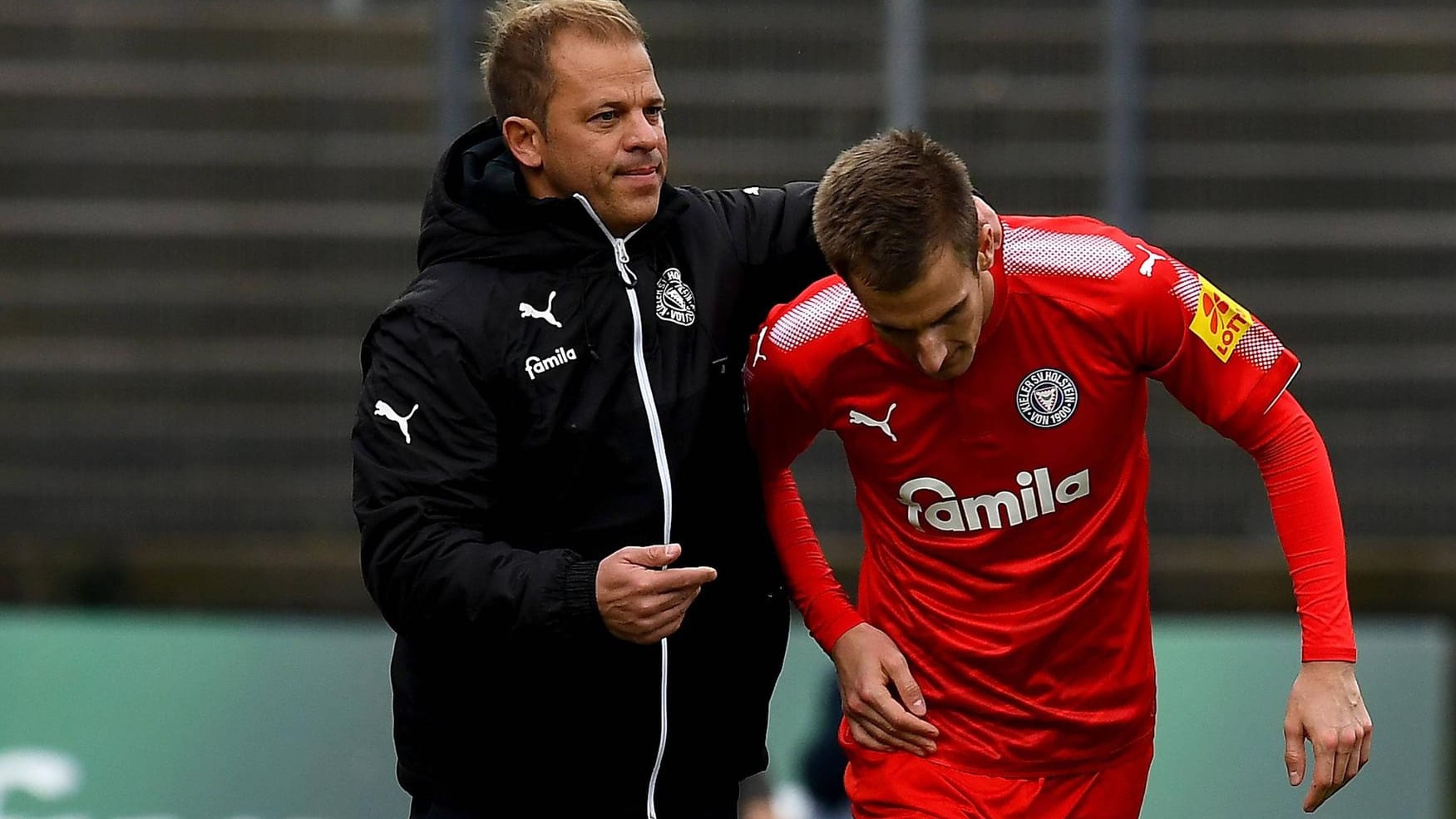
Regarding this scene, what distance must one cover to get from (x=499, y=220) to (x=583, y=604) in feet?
2.27

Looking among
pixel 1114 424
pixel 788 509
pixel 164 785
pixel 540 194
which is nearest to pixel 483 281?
pixel 540 194

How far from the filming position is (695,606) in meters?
3.41

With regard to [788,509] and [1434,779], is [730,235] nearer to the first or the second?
[788,509]

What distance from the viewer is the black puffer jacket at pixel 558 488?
308 centimetres

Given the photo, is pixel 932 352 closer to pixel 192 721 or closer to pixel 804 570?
pixel 804 570

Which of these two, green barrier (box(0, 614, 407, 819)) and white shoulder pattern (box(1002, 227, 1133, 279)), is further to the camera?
green barrier (box(0, 614, 407, 819))

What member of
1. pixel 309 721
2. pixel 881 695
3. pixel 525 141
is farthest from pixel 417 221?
pixel 881 695

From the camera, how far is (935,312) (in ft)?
10.0

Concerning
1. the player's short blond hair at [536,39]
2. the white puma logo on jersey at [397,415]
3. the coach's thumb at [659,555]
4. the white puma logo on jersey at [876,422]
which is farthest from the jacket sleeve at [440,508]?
the white puma logo on jersey at [876,422]

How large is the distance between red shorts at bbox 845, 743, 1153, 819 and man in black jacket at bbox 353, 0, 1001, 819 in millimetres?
281

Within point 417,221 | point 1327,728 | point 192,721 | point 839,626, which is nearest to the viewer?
point 1327,728

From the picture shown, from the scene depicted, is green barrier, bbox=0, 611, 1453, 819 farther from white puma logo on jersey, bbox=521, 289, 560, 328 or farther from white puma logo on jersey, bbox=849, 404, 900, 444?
white puma logo on jersey, bbox=521, 289, 560, 328

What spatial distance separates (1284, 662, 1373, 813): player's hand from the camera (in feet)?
9.89

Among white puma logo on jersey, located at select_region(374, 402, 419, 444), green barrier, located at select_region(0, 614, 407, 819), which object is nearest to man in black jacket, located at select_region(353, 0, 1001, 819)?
white puma logo on jersey, located at select_region(374, 402, 419, 444)
